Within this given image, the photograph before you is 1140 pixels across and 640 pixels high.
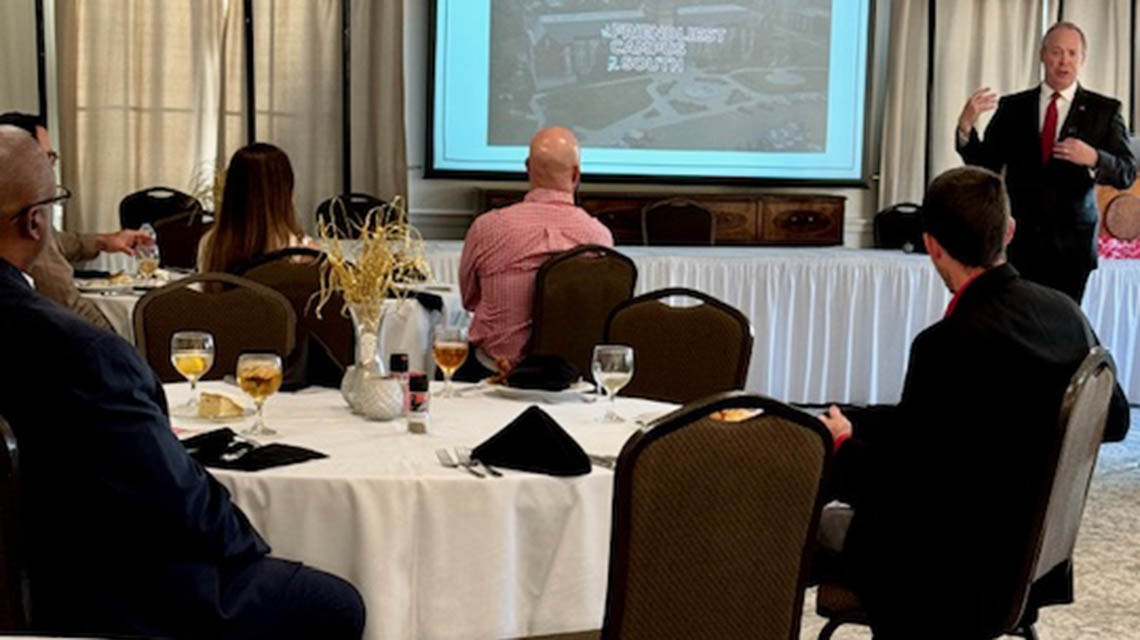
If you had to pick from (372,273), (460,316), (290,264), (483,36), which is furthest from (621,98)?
(372,273)

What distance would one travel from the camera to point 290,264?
14.3ft

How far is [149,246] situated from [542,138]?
159cm

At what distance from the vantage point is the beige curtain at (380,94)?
865 cm

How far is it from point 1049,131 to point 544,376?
138 inches

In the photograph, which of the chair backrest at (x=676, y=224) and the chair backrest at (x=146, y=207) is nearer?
the chair backrest at (x=146, y=207)

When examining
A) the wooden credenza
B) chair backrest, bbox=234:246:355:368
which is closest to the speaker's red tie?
the wooden credenza

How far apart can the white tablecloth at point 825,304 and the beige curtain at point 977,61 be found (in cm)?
248

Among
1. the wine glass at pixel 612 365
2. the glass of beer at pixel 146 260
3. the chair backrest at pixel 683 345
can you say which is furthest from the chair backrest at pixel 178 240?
the wine glass at pixel 612 365

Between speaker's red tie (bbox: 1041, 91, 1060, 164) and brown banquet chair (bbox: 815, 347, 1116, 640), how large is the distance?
133 inches

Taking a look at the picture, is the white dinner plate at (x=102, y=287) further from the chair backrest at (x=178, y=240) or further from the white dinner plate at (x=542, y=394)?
the white dinner plate at (x=542, y=394)

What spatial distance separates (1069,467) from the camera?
2619 mm

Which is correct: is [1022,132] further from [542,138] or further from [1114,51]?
[1114,51]

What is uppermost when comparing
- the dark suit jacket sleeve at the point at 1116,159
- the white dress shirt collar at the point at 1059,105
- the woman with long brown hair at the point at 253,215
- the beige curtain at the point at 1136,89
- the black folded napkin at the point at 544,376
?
the beige curtain at the point at 1136,89

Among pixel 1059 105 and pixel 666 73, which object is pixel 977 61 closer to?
pixel 666 73
